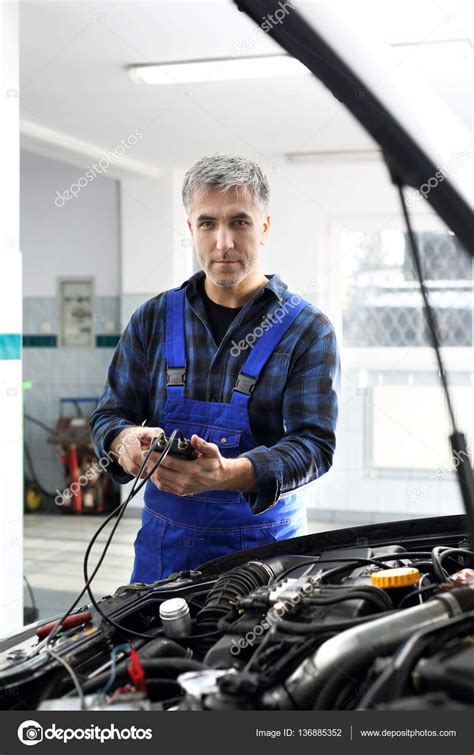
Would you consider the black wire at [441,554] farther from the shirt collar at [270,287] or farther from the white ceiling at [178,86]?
the white ceiling at [178,86]

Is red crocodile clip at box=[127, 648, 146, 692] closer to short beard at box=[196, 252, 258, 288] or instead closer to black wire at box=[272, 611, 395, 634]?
black wire at box=[272, 611, 395, 634]

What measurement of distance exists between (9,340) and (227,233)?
180cm

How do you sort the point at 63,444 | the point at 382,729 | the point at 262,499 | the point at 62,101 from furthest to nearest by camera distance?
the point at 63,444 → the point at 62,101 → the point at 262,499 → the point at 382,729

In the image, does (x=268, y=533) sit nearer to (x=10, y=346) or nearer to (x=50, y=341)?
(x=10, y=346)

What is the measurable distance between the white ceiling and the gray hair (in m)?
1.14

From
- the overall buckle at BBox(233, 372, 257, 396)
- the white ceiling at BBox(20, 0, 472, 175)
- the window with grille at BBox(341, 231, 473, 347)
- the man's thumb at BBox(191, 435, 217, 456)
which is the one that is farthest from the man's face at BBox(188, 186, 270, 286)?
the window with grille at BBox(341, 231, 473, 347)

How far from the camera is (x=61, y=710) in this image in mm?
860

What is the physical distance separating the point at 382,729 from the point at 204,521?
949 mm

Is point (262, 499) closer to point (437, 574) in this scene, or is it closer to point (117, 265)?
point (437, 574)

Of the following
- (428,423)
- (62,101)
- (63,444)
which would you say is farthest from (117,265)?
(428,423)


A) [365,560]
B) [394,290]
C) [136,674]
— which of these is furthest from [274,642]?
[394,290]

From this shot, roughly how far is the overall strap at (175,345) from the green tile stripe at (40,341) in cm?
599

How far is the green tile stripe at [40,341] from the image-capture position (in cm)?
772

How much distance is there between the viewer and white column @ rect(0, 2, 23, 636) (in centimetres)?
325
